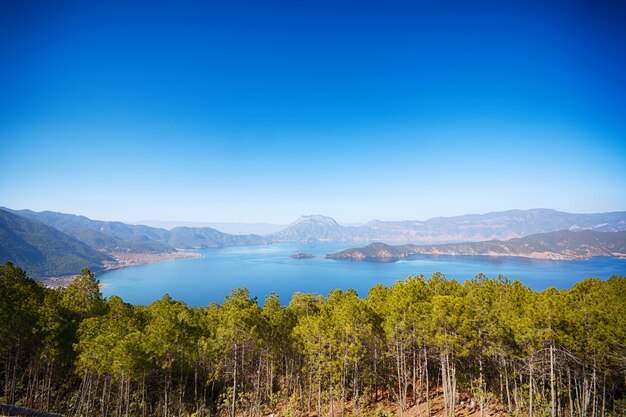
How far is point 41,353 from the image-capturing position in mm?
18406

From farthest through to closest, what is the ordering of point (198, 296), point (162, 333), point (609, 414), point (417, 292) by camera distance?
point (198, 296) < point (417, 292) < point (162, 333) < point (609, 414)

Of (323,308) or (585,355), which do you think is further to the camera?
(323,308)

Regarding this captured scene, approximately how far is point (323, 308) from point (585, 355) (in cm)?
1495

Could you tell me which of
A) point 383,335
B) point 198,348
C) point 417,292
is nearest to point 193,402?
point 198,348

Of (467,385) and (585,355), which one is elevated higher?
(585,355)

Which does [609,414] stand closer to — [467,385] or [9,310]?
[467,385]

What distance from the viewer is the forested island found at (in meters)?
14.6

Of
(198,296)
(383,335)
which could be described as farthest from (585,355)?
(198,296)

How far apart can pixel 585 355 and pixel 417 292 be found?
355 inches

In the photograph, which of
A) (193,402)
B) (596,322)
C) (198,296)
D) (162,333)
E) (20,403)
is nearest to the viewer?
(596,322)

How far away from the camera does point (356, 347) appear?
1745 centimetres

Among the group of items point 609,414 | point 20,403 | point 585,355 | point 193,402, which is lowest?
point 193,402

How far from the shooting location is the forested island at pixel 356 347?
1456 centimetres

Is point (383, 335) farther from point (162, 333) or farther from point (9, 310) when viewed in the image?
point (9, 310)
